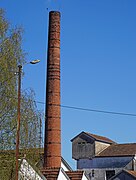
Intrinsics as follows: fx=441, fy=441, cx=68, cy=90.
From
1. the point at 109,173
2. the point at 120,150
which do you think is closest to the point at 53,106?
the point at 109,173

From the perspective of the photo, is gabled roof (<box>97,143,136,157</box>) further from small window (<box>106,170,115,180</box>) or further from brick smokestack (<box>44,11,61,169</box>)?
brick smokestack (<box>44,11,61,169</box>)

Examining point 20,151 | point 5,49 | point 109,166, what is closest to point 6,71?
point 5,49

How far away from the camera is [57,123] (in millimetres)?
38781

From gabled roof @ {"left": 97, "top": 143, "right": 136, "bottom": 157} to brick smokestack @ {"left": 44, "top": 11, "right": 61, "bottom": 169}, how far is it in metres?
26.0

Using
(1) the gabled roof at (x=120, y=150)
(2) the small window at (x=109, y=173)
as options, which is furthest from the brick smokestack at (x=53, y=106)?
(1) the gabled roof at (x=120, y=150)

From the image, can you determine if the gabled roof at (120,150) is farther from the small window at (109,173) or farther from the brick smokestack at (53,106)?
the brick smokestack at (53,106)

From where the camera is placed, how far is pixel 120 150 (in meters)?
64.8

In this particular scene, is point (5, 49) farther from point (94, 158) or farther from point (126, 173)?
point (94, 158)

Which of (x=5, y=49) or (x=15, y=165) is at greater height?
(x=5, y=49)

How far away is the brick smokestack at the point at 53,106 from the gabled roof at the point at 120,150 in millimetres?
25992

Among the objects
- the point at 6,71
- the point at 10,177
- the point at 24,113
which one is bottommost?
the point at 10,177

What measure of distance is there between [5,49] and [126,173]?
123 feet

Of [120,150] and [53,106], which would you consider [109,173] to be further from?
[53,106]

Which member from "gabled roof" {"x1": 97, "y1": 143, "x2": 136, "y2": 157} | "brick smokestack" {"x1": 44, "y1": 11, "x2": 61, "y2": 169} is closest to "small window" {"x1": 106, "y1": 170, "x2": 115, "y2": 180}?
"gabled roof" {"x1": 97, "y1": 143, "x2": 136, "y2": 157}
